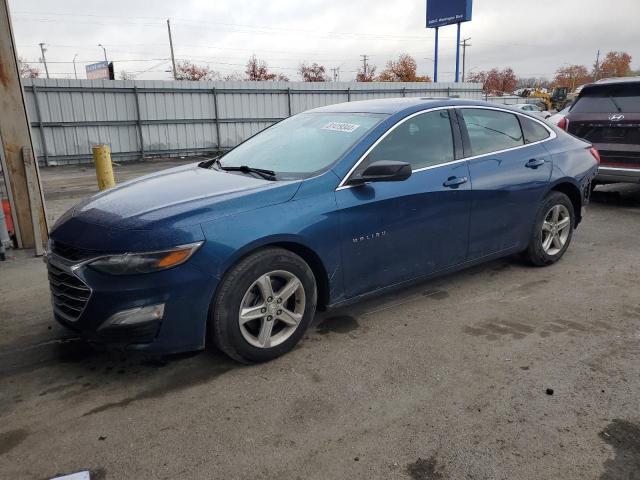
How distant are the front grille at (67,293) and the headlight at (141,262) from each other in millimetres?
185

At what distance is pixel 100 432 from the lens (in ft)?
8.65

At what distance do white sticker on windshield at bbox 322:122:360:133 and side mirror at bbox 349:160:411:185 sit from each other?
19.8 inches

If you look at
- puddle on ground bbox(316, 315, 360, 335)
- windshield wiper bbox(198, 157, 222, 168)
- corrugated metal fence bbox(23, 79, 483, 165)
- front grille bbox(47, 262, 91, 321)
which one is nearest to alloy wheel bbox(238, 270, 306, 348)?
puddle on ground bbox(316, 315, 360, 335)

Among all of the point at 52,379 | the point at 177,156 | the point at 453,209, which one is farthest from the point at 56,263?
the point at 177,156

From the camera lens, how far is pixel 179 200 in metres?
3.17

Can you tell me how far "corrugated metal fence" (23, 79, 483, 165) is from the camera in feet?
51.0

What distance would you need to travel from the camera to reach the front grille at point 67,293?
2.92 m

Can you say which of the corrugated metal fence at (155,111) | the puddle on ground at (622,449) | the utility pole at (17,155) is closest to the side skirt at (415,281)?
the puddle on ground at (622,449)

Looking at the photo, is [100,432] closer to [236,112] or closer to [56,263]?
[56,263]

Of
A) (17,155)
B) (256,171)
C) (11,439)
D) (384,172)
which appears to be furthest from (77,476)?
(17,155)

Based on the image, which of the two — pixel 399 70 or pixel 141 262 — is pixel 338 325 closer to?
pixel 141 262

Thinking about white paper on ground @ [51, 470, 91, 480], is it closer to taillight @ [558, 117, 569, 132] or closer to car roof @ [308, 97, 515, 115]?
car roof @ [308, 97, 515, 115]

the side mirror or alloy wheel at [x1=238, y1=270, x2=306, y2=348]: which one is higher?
the side mirror

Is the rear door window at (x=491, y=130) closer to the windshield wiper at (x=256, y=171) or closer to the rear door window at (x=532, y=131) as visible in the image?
the rear door window at (x=532, y=131)
